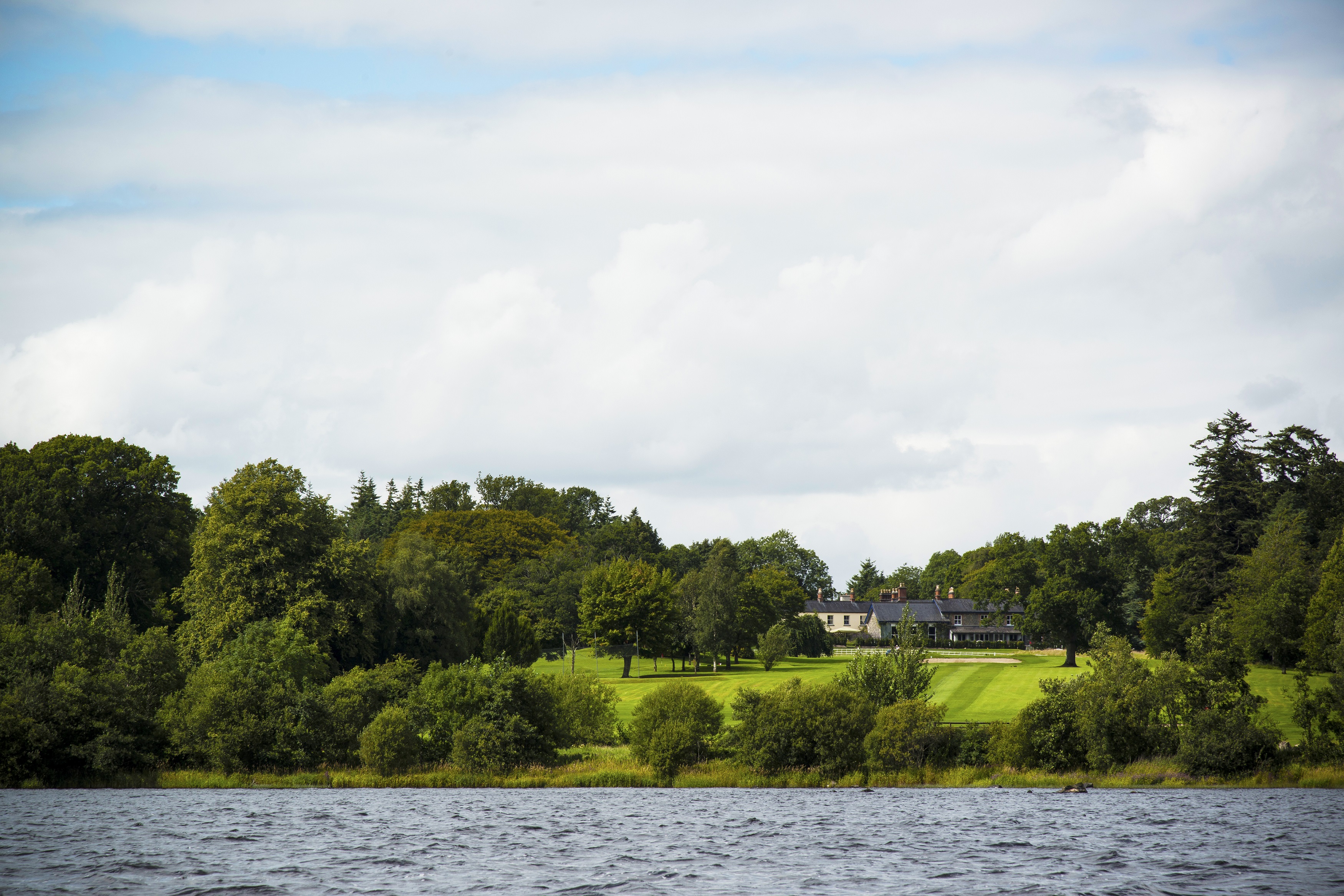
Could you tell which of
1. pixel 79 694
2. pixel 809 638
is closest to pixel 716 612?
pixel 809 638

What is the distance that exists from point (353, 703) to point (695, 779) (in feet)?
60.5

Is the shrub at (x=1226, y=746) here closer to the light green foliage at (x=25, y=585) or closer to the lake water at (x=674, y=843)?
the lake water at (x=674, y=843)

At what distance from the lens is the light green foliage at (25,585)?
65625 millimetres

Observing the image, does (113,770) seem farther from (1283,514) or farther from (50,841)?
(1283,514)

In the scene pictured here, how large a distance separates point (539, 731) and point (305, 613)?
16915mm

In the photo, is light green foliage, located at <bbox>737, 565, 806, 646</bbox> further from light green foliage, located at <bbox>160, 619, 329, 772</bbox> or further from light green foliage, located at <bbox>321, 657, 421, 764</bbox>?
light green foliage, located at <bbox>160, 619, 329, 772</bbox>

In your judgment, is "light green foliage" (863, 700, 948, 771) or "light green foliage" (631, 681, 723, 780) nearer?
"light green foliage" (631, 681, 723, 780)

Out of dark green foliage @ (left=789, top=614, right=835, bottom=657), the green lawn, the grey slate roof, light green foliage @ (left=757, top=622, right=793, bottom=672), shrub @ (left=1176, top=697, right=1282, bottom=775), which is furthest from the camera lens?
the grey slate roof

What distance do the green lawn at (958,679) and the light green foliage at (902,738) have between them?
10.6 meters

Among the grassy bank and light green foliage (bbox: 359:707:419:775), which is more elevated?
light green foliage (bbox: 359:707:419:775)

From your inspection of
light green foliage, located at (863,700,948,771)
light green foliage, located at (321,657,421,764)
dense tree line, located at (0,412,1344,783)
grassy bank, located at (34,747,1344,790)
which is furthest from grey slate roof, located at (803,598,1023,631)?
light green foliage, located at (321,657,421,764)

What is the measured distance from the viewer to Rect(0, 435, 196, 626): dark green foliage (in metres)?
72.9

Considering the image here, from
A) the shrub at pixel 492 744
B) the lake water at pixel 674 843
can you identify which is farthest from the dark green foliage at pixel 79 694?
the shrub at pixel 492 744

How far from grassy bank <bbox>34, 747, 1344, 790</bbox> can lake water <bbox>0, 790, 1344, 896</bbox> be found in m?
2.84
